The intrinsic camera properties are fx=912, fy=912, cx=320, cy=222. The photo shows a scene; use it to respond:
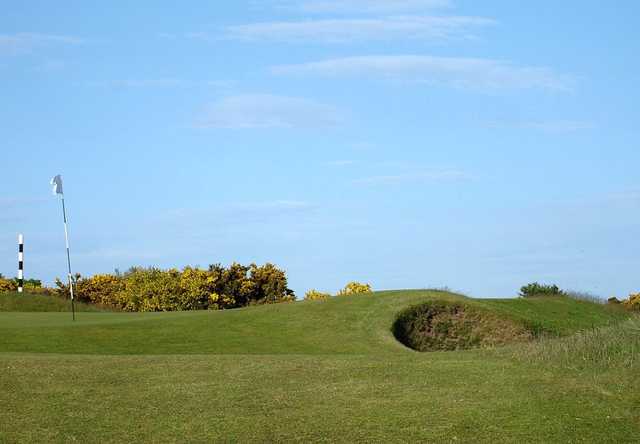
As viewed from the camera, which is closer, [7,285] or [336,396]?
[336,396]

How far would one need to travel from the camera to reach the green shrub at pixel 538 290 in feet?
116

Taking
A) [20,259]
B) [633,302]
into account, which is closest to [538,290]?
[633,302]

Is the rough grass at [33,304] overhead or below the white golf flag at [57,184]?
below

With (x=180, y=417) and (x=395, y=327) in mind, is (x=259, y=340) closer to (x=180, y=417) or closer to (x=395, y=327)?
(x=395, y=327)

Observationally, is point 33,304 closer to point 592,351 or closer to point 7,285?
point 7,285

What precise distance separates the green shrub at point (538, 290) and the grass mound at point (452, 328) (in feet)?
33.9

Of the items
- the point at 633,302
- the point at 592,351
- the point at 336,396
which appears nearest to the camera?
the point at 336,396

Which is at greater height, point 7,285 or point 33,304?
point 7,285

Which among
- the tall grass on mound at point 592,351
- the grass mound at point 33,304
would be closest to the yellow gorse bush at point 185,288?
the grass mound at point 33,304

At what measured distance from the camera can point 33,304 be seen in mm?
33688

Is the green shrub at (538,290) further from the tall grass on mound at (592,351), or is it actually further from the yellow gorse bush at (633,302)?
the tall grass on mound at (592,351)

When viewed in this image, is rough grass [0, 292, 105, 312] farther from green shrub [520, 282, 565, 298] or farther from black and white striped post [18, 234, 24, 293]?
green shrub [520, 282, 565, 298]

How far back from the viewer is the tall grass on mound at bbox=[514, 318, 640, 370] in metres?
15.0

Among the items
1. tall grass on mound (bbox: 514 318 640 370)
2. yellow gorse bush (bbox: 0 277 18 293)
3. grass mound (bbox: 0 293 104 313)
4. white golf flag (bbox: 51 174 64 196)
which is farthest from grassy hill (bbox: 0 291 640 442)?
yellow gorse bush (bbox: 0 277 18 293)
